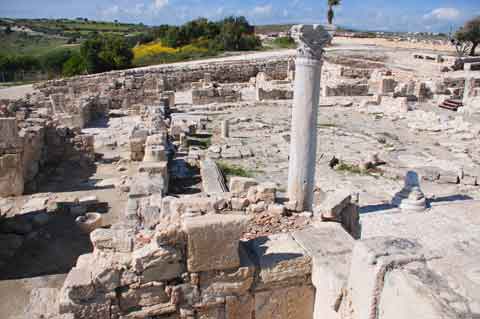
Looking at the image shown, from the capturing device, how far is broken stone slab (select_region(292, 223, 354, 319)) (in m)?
3.61

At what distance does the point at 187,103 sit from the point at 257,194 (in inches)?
640

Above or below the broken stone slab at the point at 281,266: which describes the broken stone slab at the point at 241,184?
below

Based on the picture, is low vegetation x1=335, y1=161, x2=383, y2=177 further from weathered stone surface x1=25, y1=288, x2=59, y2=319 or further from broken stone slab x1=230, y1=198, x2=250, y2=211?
weathered stone surface x1=25, y1=288, x2=59, y2=319

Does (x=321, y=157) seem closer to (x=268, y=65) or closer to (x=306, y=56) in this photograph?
(x=306, y=56)

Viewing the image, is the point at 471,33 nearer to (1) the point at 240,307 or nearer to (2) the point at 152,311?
(1) the point at 240,307

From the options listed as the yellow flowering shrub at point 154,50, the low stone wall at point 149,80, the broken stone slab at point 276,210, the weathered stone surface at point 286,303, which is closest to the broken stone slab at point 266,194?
the broken stone slab at point 276,210

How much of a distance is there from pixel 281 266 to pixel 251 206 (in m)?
2.42

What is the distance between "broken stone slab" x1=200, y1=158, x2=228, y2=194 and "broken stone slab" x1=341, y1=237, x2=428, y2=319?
545 centimetres

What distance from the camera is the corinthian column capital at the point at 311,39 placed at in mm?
6965

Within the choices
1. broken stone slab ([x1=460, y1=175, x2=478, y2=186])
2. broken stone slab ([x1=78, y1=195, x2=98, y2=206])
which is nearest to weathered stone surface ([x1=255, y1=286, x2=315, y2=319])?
broken stone slab ([x1=78, y1=195, x2=98, y2=206])

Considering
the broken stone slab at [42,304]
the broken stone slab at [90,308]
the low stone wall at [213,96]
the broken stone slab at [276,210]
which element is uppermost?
the low stone wall at [213,96]

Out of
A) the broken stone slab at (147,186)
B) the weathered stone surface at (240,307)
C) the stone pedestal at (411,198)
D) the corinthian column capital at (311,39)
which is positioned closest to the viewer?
the weathered stone surface at (240,307)

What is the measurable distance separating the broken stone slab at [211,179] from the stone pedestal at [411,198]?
149 inches

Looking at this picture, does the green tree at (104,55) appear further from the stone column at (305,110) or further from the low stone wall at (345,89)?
the stone column at (305,110)
